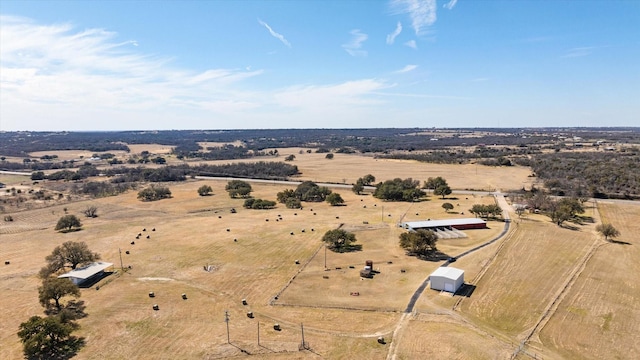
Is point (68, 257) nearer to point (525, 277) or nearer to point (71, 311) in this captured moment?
point (71, 311)

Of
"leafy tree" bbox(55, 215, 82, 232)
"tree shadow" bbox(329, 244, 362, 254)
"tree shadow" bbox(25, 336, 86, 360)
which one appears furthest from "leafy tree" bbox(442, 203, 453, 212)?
"leafy tree" bbox(55, 215, 82, 232)

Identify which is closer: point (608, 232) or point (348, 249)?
point (348, 249)

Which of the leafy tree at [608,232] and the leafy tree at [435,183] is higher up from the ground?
the leafy tree at [435,183]

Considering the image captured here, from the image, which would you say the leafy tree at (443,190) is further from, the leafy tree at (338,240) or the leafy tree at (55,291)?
the leafy tree at (55,291)

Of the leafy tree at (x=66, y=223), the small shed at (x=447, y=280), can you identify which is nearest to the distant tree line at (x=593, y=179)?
the small shed at (x=447, y=280)

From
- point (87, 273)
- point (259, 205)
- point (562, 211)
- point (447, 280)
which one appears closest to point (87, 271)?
point (87, 273)

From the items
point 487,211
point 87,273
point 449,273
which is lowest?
point 87,273
